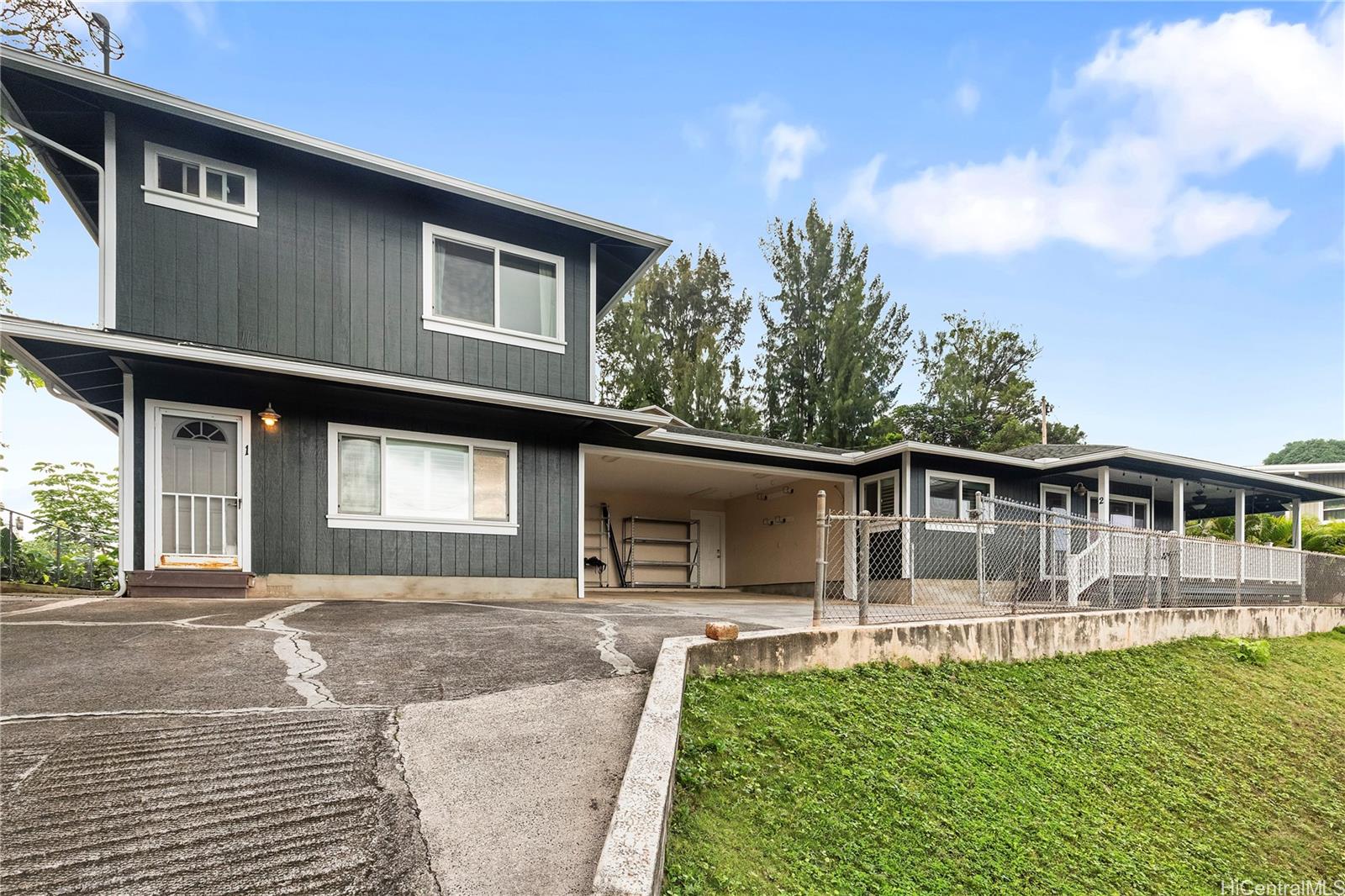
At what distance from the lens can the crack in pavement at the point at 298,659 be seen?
3420 millimetres

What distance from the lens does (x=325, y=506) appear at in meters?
7.83

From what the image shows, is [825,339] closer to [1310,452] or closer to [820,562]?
[820,562]

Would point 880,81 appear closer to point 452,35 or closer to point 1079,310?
point 452,35

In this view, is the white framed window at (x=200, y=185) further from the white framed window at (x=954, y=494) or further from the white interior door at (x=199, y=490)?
the white framed window at (x=954, y=494)

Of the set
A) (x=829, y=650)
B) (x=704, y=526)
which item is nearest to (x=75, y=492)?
(x=704, y=526)

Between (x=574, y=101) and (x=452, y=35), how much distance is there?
3.64 metres

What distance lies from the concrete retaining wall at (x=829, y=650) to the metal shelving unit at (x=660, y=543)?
35.5 feet

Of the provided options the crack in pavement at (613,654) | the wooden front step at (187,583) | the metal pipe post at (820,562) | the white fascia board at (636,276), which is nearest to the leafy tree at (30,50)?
the wooden front step at (187,583)

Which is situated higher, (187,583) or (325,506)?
(325,506)

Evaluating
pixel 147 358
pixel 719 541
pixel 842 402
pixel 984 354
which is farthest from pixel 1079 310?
pixel 147 358

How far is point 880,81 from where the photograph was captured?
14.7 metres

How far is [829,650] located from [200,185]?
8.61 metres

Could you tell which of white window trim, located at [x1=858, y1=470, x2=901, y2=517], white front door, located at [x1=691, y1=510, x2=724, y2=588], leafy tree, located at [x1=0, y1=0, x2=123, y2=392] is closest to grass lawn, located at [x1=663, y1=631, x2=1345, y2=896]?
white window trim, located at [x1=858, y1=470, x2=901, y2=517]

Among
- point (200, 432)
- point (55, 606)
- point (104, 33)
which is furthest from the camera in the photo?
point (104, 33)
